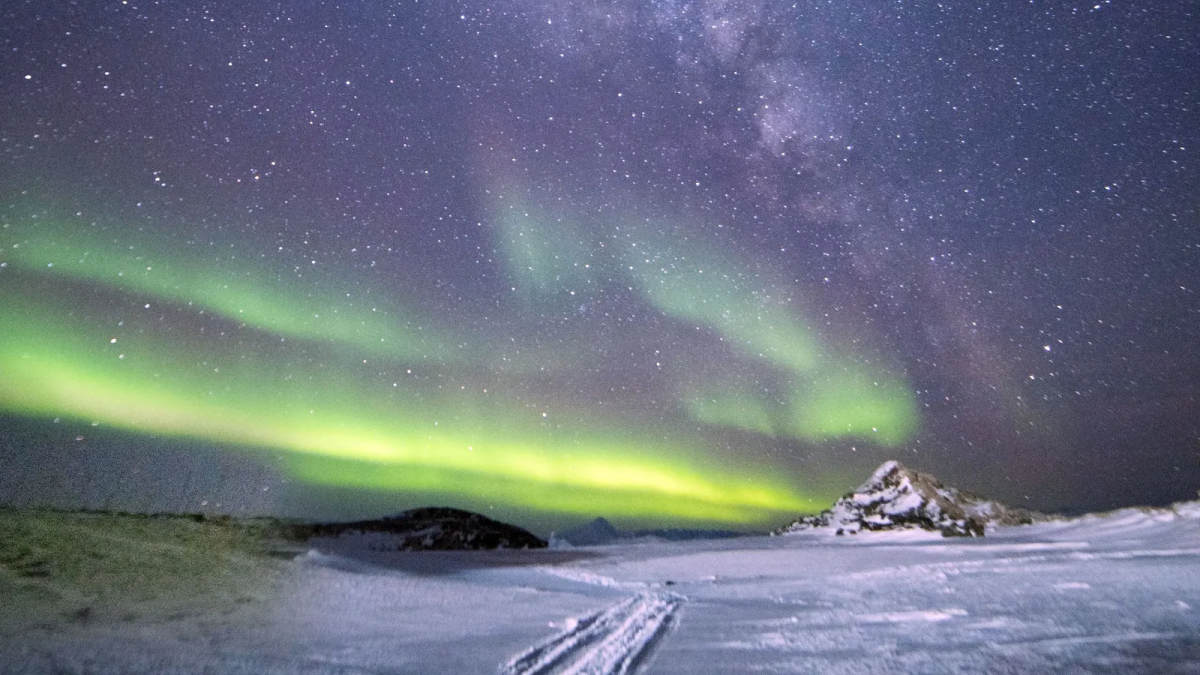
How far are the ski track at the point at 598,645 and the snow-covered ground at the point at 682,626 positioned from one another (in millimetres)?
40

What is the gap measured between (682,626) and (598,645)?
2461 millimetres

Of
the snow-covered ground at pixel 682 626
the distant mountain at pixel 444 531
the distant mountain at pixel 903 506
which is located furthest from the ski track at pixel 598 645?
the distant mountain at pixel 903 506

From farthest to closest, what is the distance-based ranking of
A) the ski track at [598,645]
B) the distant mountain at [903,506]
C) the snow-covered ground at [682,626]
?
the distant mountain at [903,506]
the snow-covered ground at [682,626]
the ski track at [598,645]

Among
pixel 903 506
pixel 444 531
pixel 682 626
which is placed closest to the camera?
pixel 682 626

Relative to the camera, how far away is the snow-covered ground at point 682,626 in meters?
7.29

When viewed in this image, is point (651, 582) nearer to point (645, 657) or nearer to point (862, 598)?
point (862, 598)

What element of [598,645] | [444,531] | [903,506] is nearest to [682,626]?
[598,645]

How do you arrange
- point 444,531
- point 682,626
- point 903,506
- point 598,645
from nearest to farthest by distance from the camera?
1. point 598,645
2. point 682,626
3. point 444,531
4. point 903,506

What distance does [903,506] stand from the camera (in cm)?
16012

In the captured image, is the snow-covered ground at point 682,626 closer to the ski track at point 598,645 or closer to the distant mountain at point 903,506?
the ski track at point 598,645

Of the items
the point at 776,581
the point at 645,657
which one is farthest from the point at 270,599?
the point at 776,581

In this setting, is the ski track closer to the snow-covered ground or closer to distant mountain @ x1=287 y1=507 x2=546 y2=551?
the snow-covered ground

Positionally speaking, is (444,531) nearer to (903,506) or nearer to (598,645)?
(903,506)

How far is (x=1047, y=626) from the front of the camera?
29.6ft
